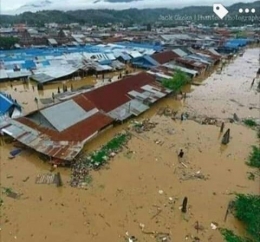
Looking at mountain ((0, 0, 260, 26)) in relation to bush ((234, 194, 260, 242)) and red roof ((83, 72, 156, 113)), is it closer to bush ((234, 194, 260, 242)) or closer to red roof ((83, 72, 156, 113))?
red roof ((83, 72, 156, 113))

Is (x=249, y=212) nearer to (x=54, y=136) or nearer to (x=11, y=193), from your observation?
(x=11, y=193)

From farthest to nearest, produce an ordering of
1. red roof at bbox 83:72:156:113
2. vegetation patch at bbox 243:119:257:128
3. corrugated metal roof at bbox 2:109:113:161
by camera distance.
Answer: vegetation patch at bbox 243:119:257:128, red roof at bbox 83:72:156:113, corrugated metal roof at bbox 2:109:113:161

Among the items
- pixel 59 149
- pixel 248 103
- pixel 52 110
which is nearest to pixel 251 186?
pixel 59 149

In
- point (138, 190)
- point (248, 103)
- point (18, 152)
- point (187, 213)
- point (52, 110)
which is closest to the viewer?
point (187, 213)

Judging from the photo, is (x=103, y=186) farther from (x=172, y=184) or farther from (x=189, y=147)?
(x=189, y=147)

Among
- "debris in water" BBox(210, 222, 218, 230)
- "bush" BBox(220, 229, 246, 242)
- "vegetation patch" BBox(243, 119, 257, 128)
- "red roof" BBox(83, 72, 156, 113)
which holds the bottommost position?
"debris in water" BBox(210, 222, 218, 230)

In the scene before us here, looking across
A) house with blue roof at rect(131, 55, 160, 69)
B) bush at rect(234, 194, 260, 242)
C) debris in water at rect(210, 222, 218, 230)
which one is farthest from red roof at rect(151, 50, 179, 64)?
debris in water at rect(210, 222, 218, 230)
